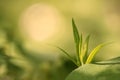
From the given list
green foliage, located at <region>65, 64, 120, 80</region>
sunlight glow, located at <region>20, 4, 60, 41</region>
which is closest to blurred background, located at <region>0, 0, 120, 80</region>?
sunlight glow, located at <region>20, 4, 60, 41</region>

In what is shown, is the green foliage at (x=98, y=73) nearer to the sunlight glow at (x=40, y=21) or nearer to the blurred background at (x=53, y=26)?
the blurred background at (x=53, y=26)

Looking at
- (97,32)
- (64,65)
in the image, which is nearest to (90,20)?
(97,32)

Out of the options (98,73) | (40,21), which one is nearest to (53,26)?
(40,21)

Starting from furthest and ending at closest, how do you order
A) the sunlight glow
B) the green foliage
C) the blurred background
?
1. the sunlight glow
2. the blurred background
3. the green foliage

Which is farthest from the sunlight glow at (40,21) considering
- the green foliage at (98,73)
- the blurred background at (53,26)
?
the green foliage at (98,73)

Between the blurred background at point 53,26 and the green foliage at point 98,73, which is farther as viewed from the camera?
the blurred background at point 53,26

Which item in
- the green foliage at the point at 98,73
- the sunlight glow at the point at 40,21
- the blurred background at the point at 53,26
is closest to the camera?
the green foliage at the point at 98,73

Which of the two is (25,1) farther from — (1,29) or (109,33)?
(109,33)

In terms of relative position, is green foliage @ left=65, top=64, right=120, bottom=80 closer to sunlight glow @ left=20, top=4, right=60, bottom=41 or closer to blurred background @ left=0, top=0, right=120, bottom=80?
blurred background @ left=0, top=0, right=120, bottom=80

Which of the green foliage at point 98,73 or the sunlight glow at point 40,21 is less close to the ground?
the green foliage at point 98,73
